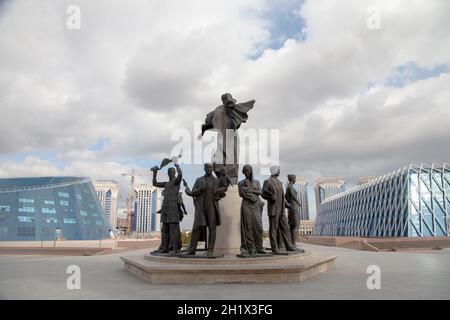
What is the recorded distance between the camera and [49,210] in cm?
5012

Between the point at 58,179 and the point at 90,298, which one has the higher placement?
the point at 58,179

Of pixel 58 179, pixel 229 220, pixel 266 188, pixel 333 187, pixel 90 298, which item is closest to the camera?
pixel 90 298

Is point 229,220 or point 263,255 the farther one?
point 229,220

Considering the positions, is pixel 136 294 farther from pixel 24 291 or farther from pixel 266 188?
A: pixel 266 188

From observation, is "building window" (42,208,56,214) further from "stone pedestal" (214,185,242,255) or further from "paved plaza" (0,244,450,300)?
"stone pedestal" (214,185,242,255)

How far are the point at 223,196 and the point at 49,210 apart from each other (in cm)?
5025

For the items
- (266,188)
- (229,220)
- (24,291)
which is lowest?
(24,291)

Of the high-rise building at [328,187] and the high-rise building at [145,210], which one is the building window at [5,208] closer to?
the high-rise building at [145,210]

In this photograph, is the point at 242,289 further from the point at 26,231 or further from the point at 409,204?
the point at 409,204
